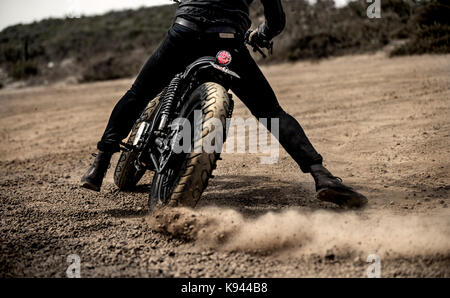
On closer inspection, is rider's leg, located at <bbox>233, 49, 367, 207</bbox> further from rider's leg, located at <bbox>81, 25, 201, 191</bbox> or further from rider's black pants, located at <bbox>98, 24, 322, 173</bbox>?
rider's leg, located at <bbox>81, 25, 201, 191</bbox>

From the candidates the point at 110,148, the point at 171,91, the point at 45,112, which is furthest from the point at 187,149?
the point at 45,112

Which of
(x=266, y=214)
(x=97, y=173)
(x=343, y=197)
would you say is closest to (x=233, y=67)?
(x=266, y=214)

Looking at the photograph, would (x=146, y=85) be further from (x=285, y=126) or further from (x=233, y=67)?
(x=285, y=126)

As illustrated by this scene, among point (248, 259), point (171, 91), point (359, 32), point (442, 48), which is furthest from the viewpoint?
point (359, 32)

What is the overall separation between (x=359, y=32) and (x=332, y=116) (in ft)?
21.9

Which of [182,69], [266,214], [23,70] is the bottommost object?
[23,70]

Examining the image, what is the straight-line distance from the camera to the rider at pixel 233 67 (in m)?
2.65

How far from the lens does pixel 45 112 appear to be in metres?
9.59

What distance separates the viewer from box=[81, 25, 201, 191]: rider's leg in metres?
2.71

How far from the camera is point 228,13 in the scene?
8.66 ft

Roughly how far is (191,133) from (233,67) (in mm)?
505

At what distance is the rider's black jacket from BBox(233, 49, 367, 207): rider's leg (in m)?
0.21

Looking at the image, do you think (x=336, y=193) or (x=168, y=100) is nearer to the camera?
(x=336, y=193)
